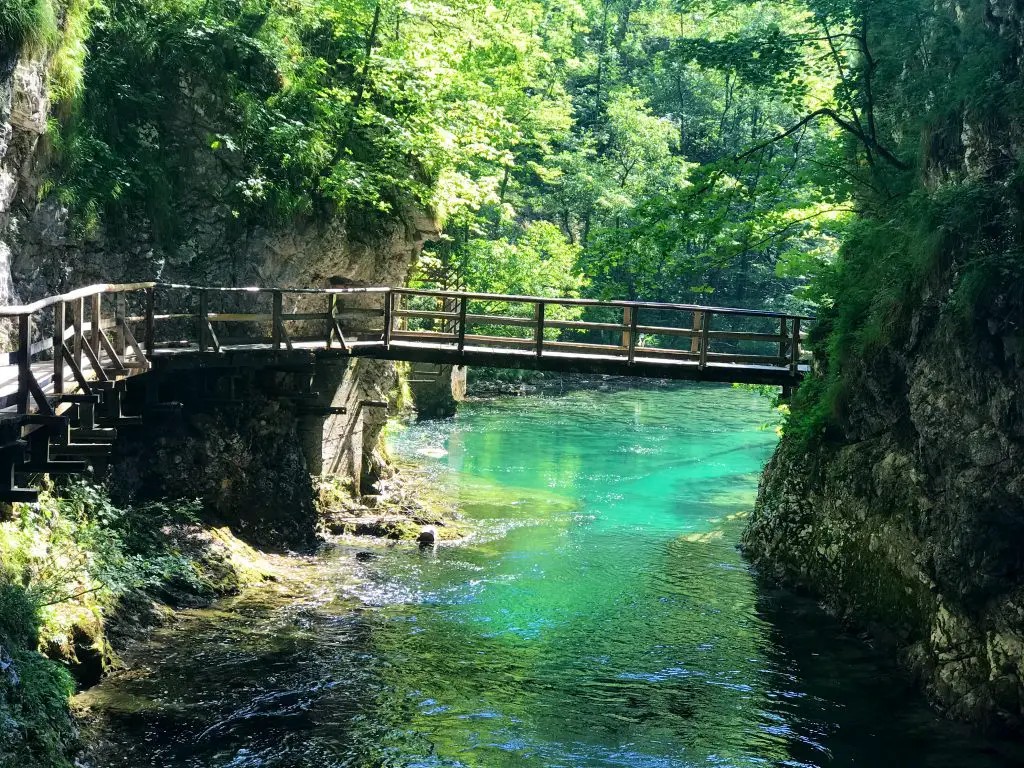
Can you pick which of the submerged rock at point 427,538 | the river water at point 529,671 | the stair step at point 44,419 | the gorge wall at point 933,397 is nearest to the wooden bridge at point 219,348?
the stair step at point 44,419

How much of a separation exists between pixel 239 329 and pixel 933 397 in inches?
481

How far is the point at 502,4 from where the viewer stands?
131 feet

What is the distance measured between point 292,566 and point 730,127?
46.1 metres

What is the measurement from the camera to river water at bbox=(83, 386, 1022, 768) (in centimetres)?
1153

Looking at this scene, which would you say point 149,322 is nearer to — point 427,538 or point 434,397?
point 427,538

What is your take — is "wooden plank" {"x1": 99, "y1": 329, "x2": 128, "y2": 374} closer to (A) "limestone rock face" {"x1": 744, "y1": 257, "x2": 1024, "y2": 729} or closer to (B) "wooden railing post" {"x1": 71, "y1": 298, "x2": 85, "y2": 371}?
(B) "wooden railing post" {"x1": 71, "y1": 298, "x2": 85, "y2": 371}

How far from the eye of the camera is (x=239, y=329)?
2016cm

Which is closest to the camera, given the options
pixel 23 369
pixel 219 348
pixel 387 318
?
pixel 23 369

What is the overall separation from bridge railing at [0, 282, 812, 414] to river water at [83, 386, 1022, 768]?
3.62m

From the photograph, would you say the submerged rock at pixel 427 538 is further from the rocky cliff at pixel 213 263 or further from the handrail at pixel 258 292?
the handrail at pixel 258 292

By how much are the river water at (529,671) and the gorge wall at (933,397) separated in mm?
822

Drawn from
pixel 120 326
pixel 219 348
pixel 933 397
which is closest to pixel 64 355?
pixel 120 326

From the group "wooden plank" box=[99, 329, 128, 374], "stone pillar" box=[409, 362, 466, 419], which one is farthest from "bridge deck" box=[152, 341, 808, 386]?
"stone pillar" box=[409, 362, 466, 419]

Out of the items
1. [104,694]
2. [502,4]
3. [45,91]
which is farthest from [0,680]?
[502,4]
